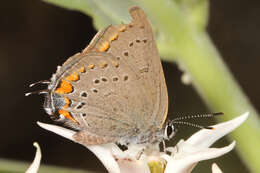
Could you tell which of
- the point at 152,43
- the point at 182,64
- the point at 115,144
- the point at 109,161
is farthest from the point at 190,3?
the point at 109,161

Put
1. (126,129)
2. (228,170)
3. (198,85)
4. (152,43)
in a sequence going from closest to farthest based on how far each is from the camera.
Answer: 1. (152,43)
2. (126,129)
3. (198,85)
4. (228,170)

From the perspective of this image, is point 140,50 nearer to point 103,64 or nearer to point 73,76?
point 103,64

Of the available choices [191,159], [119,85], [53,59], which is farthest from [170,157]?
[53,59]

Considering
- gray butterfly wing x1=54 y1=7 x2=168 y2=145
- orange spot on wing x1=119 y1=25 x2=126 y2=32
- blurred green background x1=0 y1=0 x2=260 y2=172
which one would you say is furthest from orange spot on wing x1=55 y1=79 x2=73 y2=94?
blurred green background x1=0 y1=0 x2=260 y2=172

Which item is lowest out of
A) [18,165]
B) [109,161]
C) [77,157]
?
[77,157]

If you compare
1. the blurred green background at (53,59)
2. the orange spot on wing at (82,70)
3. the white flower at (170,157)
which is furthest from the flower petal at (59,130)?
the blurred green background at (53,59)

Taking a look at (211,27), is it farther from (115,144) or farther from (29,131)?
(115,144)

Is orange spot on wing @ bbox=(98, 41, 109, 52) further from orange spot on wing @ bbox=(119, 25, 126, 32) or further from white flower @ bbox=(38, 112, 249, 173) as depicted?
white flower @ bbox=(38, 112, 249, 173)
